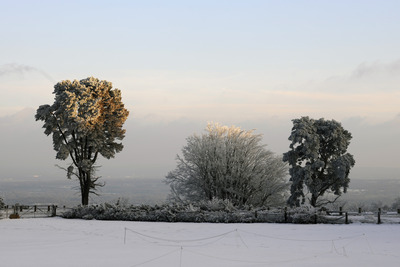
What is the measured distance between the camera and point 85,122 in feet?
147

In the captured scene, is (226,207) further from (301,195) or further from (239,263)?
(239,263)

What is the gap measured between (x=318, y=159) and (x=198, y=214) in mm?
14097

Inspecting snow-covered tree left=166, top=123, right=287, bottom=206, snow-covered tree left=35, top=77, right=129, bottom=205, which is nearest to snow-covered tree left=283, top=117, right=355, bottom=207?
snow-covered tree left=166, top=123, right=287, bottom=206

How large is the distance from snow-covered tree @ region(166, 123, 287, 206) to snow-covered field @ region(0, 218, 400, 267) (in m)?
15.0

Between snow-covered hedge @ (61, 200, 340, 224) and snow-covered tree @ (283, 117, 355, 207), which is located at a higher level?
snow-covered tree @ (283, 117, 355, 207)

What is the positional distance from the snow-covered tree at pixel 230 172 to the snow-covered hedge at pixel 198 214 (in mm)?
10174

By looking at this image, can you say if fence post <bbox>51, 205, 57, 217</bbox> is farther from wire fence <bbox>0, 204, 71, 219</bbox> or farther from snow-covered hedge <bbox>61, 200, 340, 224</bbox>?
snow-covered hedge <bbox>61, 200, 340, 224</bbox>

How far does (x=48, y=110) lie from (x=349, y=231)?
28.8m

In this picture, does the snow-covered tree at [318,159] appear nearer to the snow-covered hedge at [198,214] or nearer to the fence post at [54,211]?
the snow-covered hedge at [198,214]

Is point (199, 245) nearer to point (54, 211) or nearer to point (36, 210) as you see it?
point (54, 211)

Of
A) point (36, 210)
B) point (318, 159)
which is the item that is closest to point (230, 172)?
point (318, 159)

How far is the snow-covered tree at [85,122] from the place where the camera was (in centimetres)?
4491

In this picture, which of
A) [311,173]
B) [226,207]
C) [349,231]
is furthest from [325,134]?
[349,231]

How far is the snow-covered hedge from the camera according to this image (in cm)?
3291
